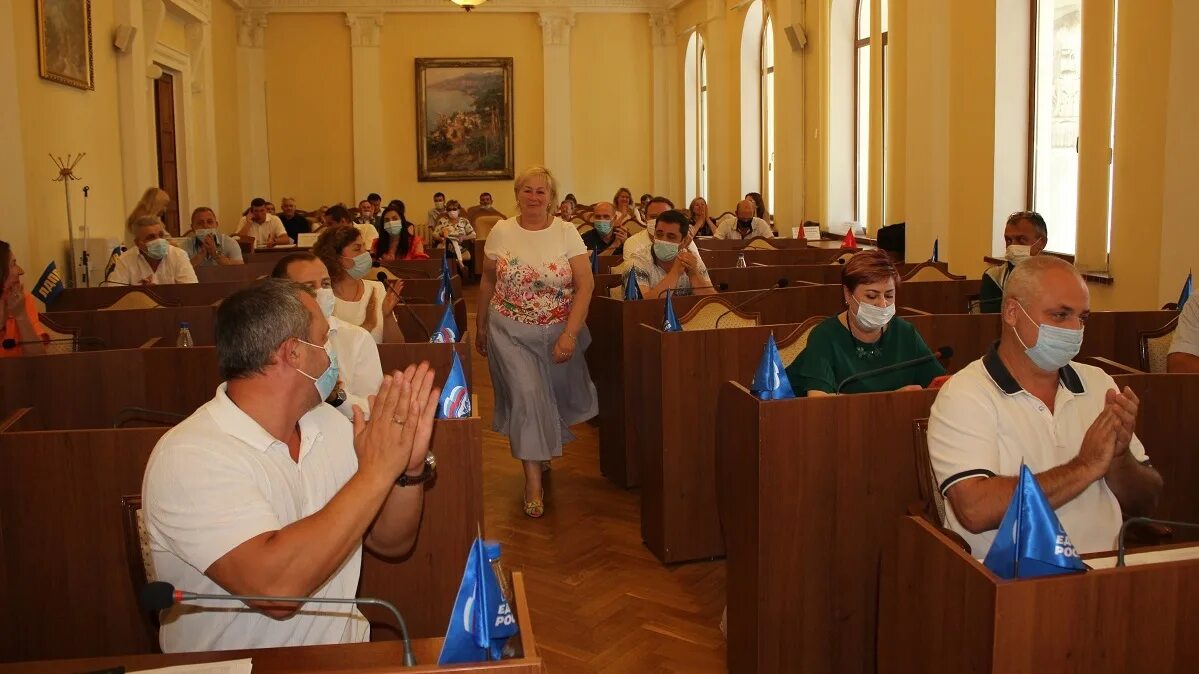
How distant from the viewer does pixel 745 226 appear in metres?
12.5

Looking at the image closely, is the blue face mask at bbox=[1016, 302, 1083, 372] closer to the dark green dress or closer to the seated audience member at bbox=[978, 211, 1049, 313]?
the dark green dress

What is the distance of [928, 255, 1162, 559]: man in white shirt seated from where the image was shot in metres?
2.76

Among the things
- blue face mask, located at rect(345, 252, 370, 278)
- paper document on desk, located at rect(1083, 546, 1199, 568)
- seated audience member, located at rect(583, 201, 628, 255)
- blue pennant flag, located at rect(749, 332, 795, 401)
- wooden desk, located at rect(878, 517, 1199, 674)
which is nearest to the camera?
wooden desk, located at rect(878, 517, 1199, 674)

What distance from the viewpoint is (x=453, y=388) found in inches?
138

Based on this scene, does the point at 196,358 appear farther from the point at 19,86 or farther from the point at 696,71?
the point at 696,71

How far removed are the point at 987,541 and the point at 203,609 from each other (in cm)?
190

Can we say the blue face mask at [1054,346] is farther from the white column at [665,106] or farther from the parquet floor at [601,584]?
the white column at [665,106]

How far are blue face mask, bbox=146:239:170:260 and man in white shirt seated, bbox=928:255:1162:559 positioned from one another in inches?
249

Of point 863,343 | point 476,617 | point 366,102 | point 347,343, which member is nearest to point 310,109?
point 366,102

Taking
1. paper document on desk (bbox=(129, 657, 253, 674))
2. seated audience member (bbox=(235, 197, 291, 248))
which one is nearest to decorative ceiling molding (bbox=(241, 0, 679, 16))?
seated audience member (bbox=(235, 197, 291, 248))

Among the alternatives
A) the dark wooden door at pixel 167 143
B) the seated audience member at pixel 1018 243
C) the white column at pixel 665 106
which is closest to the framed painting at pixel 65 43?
the dark wooden door at pixel 167 143

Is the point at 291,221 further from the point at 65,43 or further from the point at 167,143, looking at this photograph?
the point at 65,43

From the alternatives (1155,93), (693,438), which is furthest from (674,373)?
(1155,93)

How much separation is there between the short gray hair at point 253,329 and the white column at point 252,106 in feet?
57.5
